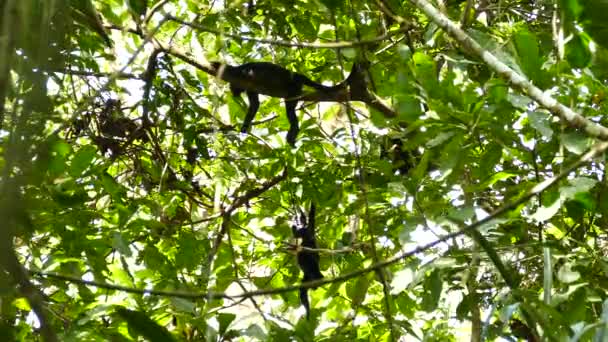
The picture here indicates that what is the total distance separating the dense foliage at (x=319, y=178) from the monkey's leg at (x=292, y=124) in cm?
13

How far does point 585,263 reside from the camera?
2039mm

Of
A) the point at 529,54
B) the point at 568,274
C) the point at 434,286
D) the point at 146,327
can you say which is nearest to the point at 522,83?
the point at 529,54

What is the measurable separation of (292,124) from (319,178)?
22.8 inches

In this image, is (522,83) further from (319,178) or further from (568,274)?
(319,178)

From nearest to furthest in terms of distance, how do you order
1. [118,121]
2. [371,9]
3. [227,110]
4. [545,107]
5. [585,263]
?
1. [545,107]
2. [585,263]
3. [118,121]
4. [371,9]
5. [227,110]

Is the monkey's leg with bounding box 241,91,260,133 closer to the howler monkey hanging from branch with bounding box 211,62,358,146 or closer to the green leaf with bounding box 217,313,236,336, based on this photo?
the howler monkey hanging from branch with bounding box 211,62,358,146

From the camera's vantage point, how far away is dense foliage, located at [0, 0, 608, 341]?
4.07ft

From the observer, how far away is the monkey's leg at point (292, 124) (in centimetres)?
353

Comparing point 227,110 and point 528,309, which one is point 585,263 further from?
point 227,110

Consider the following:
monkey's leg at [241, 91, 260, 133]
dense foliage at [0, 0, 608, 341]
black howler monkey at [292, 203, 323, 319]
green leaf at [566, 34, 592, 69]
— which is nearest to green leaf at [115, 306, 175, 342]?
dense foliage at [0, 0, 608, 341]

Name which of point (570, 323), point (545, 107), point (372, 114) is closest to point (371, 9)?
point (372, 114)

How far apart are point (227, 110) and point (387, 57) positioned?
1.30 meters

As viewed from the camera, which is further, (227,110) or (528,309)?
(227,110)

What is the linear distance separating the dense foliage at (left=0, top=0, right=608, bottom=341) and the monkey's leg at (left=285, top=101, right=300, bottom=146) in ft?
0.42
